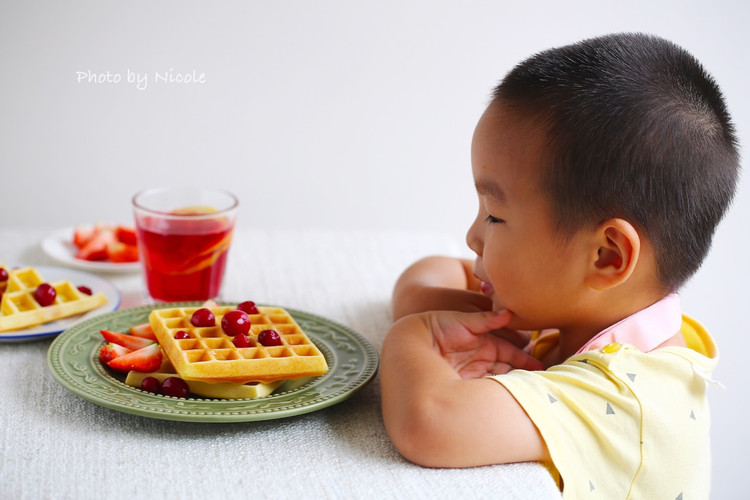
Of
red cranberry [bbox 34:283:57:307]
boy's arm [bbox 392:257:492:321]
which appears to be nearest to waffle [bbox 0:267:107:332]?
red cranberry [bbox 34:283:57:307]

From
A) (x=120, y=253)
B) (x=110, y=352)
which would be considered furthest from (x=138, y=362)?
(x=120, y=253)

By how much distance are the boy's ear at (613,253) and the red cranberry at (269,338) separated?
36 cm

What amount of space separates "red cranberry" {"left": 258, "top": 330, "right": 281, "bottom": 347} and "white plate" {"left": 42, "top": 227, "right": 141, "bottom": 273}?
0.47 meters

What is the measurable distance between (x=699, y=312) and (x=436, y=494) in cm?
177

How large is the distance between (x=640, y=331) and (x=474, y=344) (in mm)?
193

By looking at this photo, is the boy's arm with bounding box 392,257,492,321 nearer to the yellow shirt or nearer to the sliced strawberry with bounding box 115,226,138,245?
the yellow shirt

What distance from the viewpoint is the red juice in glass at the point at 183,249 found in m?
1.17

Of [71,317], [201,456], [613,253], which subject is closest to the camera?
[201,456]

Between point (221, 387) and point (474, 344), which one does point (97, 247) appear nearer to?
point (221, 387)

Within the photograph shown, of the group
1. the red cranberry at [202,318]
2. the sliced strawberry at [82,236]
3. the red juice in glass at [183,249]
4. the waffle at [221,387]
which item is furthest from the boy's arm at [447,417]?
the sliced strawberry at [82,236]

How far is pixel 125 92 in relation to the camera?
83.3 inches

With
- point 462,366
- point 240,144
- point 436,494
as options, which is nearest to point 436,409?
point 436,494

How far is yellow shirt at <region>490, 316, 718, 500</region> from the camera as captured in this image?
78cm

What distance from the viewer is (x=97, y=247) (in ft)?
4.35
